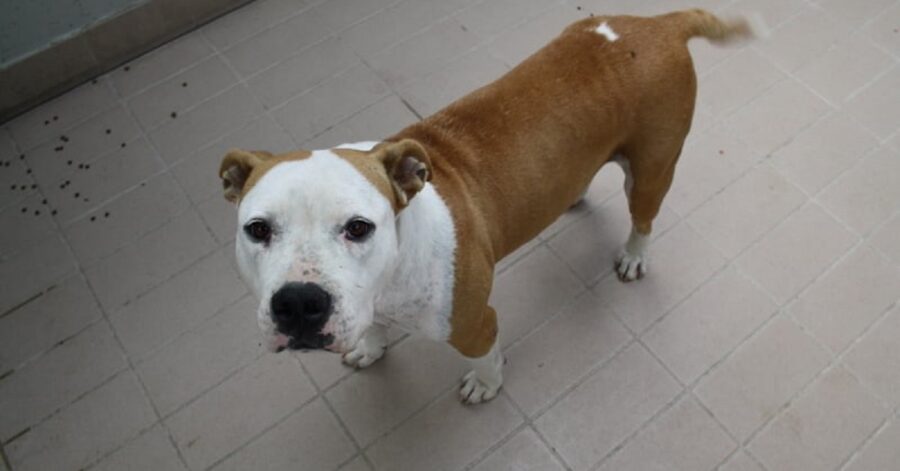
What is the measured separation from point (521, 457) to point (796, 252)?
5.08 ft

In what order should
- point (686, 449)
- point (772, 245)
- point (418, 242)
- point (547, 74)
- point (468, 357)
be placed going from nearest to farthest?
point (418, 242) → point (547, 74) → point (468, 357) → point (686, 449) → point (772, 245)

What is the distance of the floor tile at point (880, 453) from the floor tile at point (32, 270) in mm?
3428

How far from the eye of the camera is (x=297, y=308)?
151cm

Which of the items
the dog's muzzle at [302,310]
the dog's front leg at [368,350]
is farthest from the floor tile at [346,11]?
the dog's muzzle at [302,310]

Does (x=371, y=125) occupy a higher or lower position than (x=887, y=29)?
higher

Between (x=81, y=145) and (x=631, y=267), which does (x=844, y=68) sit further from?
(x=81, y=145)

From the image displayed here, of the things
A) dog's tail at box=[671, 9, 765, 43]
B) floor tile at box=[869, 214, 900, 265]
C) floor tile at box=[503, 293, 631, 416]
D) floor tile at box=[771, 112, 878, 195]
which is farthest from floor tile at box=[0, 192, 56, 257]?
floor tile at box=[869, 214, 900, 265]

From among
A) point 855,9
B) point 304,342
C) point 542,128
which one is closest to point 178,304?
point 304,342

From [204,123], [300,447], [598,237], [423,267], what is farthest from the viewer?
[204,123]

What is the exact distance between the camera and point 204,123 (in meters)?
3.64

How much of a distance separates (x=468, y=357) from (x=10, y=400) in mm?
1967

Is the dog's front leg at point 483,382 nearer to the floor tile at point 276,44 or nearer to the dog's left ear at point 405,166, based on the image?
the dog's left ear at point 405,166

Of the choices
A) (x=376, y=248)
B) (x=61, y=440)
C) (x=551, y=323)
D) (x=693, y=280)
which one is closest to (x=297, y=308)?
(x=376, y=248)

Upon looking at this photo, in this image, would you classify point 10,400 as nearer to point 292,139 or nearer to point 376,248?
point 292,139
